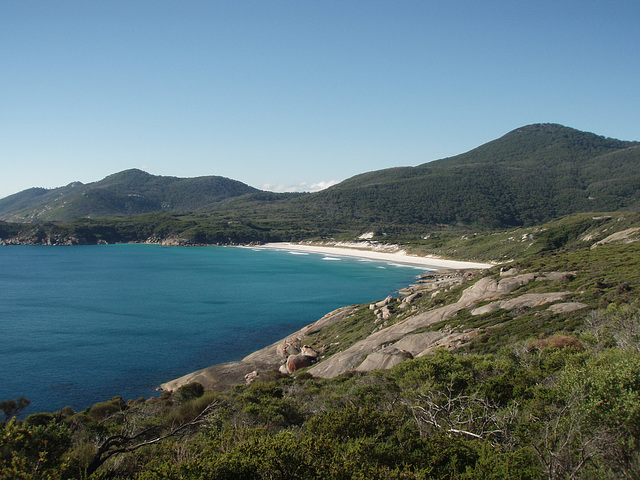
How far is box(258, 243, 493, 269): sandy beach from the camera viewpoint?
97.6 metres

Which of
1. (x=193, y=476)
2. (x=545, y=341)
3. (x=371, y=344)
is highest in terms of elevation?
(x=193, y=476)

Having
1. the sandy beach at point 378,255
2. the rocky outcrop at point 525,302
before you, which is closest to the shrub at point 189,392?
the rocky outcrop at point 525,302

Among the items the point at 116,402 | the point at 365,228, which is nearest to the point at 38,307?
the point at 116,402

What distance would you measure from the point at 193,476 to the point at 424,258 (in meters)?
111

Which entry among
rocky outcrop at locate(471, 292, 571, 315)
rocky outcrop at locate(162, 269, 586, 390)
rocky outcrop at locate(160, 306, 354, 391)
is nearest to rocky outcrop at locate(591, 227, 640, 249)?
rocky outcrop at locate(162, 269, 586, 390)

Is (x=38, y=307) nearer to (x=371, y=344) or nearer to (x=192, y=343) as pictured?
(x=192, y=343)

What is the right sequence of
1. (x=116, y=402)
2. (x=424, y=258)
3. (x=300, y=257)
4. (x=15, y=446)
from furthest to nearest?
(x=300, y=257) < (x=424, y=258) < (x=116, y=402) < (x=15, y=446)

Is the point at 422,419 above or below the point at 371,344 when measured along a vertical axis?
above

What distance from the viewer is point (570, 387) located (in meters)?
10.1

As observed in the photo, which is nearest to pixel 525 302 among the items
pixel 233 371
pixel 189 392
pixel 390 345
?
pixel 390 345

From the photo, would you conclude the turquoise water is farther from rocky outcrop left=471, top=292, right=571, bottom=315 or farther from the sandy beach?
rocky outcrop left=471, top=292, right=571, bottom=315

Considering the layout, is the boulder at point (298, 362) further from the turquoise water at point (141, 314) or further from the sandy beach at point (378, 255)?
the sandy beach at point (378, 255)

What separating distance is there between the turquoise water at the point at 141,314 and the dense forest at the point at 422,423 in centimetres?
658

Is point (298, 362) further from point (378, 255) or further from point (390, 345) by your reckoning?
point (378, 255)
